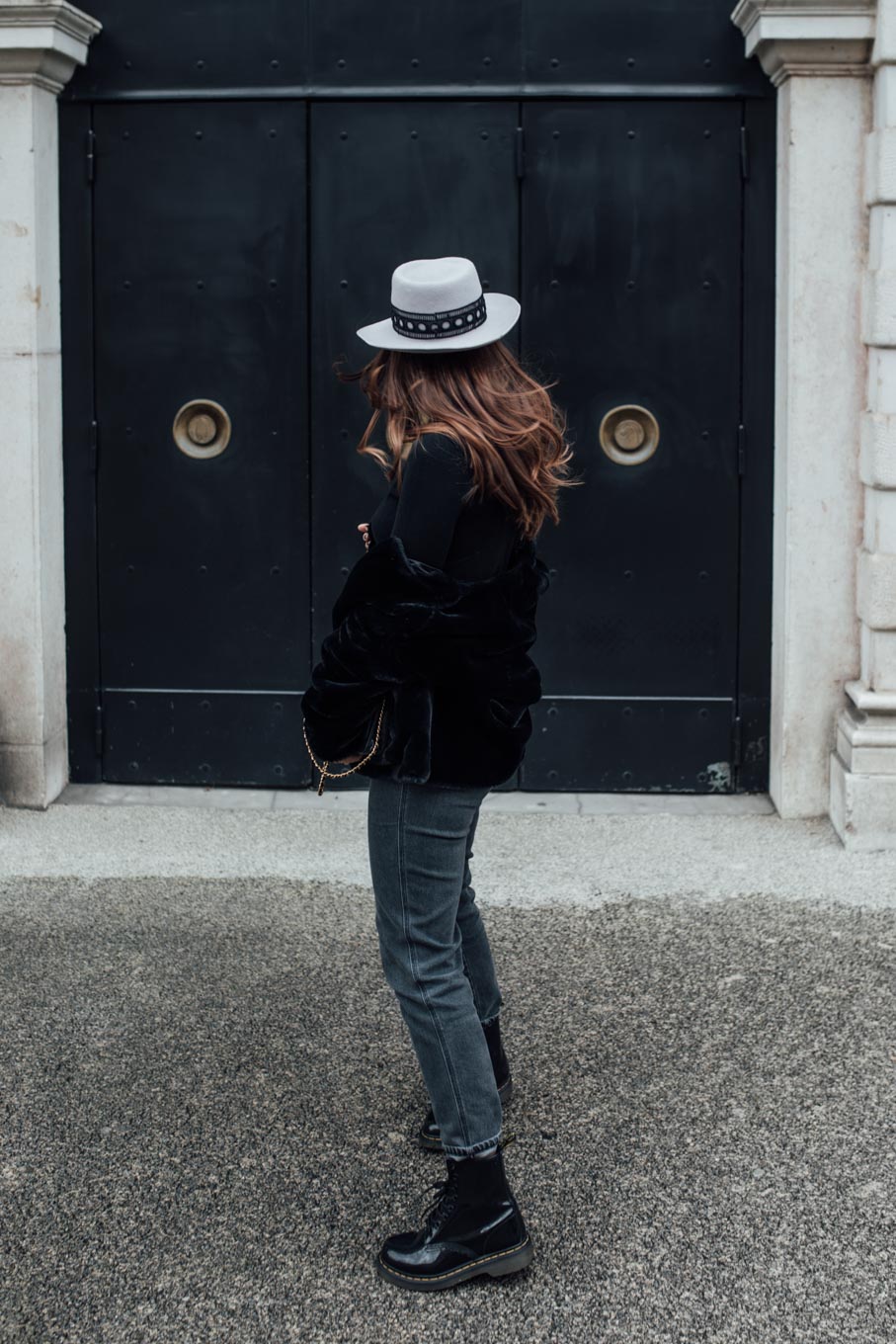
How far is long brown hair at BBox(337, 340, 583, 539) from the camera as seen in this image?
329cm

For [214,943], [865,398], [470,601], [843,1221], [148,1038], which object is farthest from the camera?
[865,398]

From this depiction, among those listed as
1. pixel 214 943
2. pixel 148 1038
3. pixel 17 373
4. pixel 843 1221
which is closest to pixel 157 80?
pixel 17 373

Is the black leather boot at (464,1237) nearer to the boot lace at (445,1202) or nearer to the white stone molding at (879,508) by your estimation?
the boot lace at (445,1202)

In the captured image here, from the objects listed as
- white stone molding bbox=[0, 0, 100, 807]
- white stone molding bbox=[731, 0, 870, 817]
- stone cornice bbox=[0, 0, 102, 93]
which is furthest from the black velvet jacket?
stone cornice bbox=[0, 0, 102, 93]

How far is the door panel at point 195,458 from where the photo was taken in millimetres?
6598

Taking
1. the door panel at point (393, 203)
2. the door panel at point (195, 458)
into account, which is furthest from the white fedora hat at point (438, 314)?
the door panel at point (195, 458)

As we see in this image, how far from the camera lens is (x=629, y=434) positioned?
666cm

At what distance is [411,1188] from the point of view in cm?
383

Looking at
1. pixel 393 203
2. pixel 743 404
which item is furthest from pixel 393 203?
pixel 743 404

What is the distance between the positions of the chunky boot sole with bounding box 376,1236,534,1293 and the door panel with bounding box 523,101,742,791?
3.49 metres

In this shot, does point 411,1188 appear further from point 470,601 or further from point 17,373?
point 17,373

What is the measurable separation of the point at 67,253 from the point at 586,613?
2385 millimetres

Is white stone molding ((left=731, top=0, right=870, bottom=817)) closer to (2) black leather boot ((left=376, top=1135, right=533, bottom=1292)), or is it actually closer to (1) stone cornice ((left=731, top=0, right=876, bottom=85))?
(1) stone cornice ((left=731, top=0, right=876, bottom=85))

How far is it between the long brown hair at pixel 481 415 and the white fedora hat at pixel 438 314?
36mm
